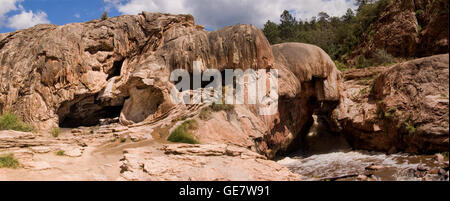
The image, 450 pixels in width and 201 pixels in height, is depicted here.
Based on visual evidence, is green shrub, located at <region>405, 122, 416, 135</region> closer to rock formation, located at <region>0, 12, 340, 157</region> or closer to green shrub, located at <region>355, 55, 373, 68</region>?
rock formation, located at <region>0, 12, 340, 157</region>

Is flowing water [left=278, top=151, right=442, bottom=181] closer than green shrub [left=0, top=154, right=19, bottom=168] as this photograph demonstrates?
No

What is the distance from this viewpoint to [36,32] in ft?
62.8

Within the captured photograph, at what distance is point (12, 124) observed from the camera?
586 inches

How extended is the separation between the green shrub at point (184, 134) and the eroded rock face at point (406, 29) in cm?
1033

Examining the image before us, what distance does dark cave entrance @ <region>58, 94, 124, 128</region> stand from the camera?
59.2ft

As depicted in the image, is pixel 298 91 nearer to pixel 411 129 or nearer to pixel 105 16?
pixel 411 129

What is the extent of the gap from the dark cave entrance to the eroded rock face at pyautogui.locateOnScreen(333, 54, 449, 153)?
474 inches

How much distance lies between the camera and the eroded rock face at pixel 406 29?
14816 millimetres

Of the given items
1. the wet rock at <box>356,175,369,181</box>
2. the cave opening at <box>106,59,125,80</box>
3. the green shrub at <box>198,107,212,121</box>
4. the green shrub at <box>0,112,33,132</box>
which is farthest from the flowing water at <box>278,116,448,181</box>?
the green shrub at <box>0,112,33,132</box>

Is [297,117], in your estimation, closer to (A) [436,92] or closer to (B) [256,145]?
(B) [256,145]

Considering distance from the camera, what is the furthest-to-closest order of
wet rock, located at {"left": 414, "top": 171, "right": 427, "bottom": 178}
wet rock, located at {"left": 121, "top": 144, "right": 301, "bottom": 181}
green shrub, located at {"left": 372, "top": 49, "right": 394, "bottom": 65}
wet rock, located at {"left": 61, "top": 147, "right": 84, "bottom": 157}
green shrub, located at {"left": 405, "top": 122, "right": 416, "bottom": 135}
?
green shrub, located at {"left": 372, "top": 49, "right": 394, "bottom": 65}, green shrub, located at {"left": 405, "top": 122, "right": 416, "bottom": 135}, wet rock, located at {"left": 61, "top": 147, "right": 84, "bottom": 157}, wet rock, located at {"left": 121, "top": 144, "right": 301, "bottom": 181}, wet rock, located at {"left": 414, "top": 171, "right": 427, "bottom": 178}

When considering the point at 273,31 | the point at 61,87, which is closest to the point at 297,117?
the point at 61,87

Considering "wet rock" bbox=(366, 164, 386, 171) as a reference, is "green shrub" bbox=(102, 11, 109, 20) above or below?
above

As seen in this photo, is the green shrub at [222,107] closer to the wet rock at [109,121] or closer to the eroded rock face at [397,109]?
the eroded rock face at [397,109]
